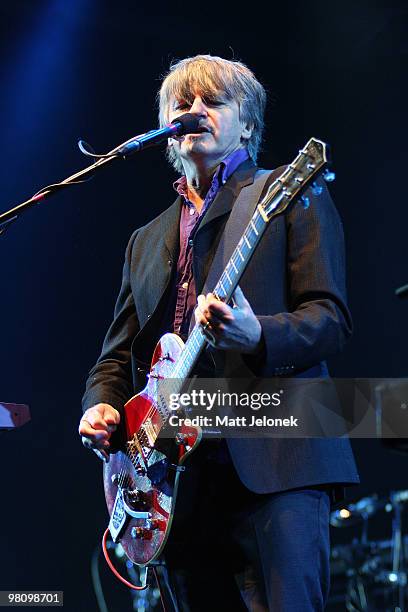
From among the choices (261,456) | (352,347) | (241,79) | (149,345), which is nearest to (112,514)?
(149,345)

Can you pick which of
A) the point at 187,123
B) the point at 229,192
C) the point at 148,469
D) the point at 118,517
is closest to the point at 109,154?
the point at 187,123

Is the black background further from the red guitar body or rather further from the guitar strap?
the guitar strap

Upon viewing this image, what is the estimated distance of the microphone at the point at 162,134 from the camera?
96.7 inches

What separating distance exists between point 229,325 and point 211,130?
3.19ft

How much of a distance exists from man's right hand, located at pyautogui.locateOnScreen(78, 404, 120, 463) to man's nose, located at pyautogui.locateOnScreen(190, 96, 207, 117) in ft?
3.25

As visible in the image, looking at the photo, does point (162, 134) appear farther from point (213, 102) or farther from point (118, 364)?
point (118, 364)

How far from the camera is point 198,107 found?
2682 mm

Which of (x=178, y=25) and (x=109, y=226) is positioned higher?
(x=178, y=25)

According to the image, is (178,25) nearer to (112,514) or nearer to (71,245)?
(71,245)

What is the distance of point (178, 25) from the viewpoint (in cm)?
493

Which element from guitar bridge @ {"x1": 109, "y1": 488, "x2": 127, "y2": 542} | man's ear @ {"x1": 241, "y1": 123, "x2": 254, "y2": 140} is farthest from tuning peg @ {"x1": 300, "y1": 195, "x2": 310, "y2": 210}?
guitar bridge @ {"x1": 109, "y1": 488, "x2": 127, "y2": 542}

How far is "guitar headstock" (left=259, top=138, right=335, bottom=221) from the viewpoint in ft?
6.66

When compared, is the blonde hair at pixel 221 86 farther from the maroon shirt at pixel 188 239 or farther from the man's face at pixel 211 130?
the maroon shirt at pixel 188 239

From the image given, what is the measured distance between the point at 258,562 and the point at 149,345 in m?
0.79
